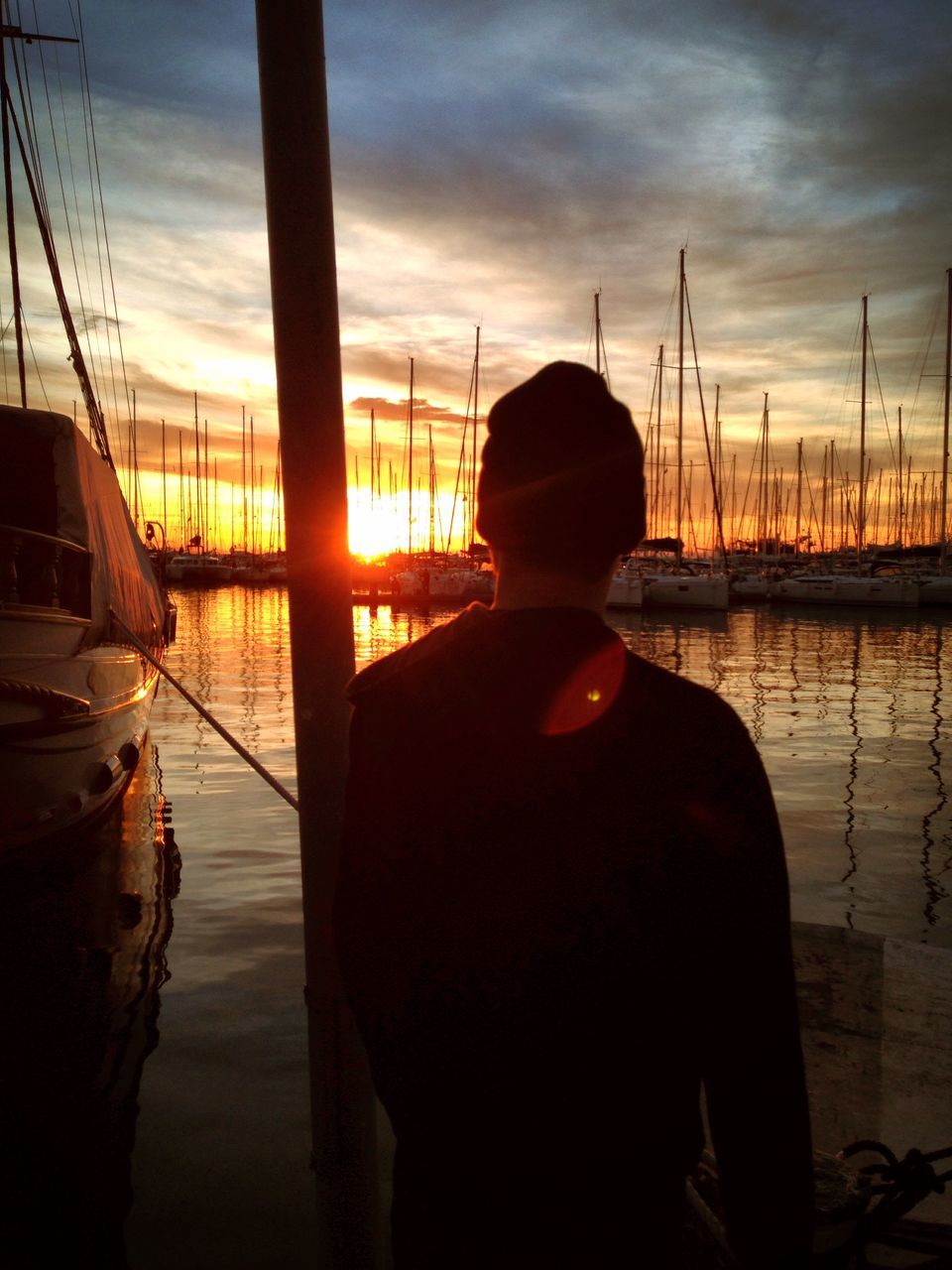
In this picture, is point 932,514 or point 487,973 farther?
point 932,514

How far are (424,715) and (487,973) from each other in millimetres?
375

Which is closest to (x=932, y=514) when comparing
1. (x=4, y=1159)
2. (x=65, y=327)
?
(x=65, y=327)

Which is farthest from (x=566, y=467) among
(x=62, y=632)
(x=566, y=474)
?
(x=62, y=632)

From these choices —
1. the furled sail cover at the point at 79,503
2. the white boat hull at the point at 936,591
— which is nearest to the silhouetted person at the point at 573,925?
the furled sail cover at the point at 79,503

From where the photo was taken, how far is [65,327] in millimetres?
12531

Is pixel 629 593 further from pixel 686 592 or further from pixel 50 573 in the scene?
pixel 50 573

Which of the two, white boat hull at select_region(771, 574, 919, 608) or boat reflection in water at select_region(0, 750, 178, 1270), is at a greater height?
white boat hull at select_region(771, 574, 919, 608)

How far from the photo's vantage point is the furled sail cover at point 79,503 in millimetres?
7824

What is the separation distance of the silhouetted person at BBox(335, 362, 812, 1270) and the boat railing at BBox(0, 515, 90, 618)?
20.1 feet

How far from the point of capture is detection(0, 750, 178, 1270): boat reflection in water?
12.8 ft

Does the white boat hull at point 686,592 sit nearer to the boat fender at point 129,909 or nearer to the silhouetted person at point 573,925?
the boat fender at point 129,909

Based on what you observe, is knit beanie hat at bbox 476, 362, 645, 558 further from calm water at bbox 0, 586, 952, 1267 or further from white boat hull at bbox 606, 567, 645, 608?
white boat hull at bbox 606, 567, 645, 608

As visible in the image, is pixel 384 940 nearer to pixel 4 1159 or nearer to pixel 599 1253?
pixel 599 1253

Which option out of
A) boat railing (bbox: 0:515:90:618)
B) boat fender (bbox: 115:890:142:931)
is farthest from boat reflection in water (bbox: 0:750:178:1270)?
boat railing (bbox: 0:515:90:618)
